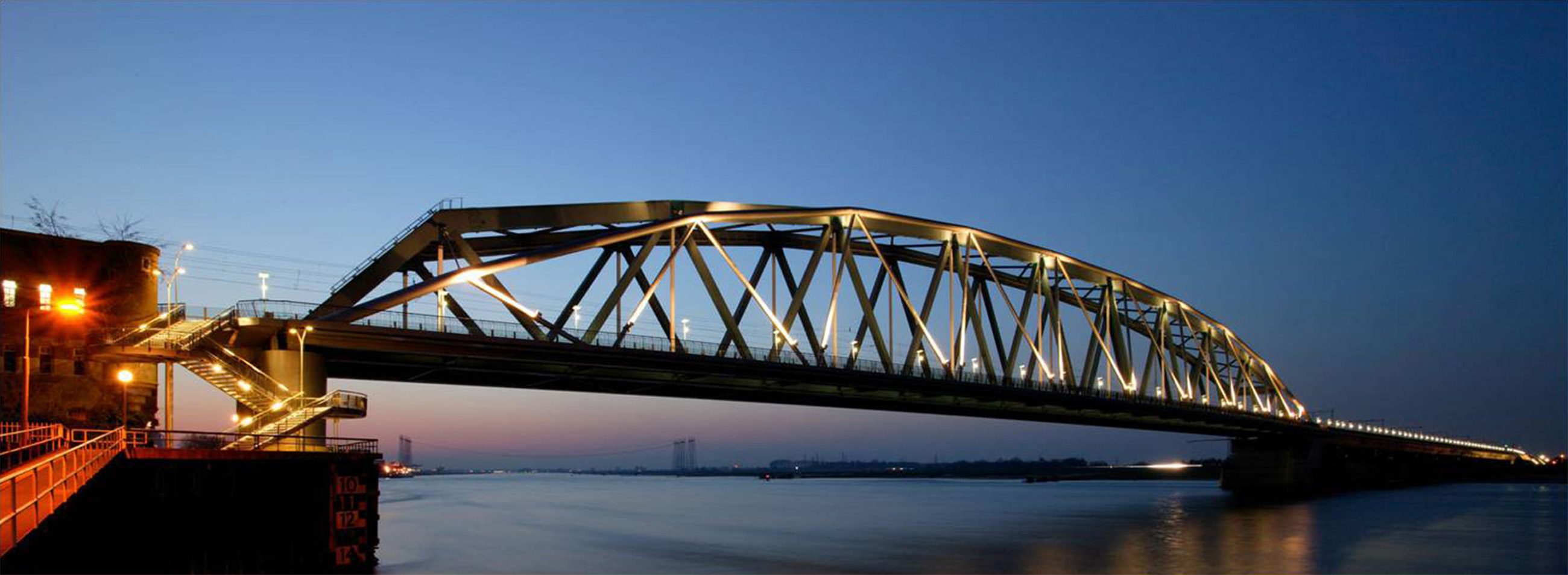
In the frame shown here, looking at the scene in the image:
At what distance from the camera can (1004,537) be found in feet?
208

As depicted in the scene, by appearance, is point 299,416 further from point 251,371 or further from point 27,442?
point 27,442

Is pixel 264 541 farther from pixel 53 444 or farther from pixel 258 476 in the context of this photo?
pixel 53 444

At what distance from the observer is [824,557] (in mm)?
52156

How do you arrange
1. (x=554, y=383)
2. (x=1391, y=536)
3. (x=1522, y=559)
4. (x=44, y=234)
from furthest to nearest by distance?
(x=1391, y=536) < (x=554, y=383) < (x=1522, y=559) < (x=44, y=234)

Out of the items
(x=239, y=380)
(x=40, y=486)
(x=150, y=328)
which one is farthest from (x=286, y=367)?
(x=40, y=486)

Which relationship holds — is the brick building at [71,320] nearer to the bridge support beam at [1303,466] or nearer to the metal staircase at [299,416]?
the metal staircase at [299,416]

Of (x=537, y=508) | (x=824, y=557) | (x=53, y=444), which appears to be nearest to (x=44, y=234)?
(x=53, y=444)

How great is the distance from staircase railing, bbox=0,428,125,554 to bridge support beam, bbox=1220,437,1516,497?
108m

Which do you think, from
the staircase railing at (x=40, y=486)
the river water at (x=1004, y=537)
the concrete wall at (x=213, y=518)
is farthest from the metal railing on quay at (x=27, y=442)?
the river water at (x=1004, y=537)

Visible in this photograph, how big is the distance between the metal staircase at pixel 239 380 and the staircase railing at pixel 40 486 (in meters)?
9.39

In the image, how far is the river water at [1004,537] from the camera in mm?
48656

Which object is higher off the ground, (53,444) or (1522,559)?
(53,444)

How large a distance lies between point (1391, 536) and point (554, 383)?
44.7 meters

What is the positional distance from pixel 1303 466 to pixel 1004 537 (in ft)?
234
